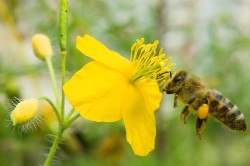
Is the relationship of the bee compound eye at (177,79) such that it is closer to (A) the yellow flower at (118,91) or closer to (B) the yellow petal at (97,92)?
(A) the yellow flower at (118,91)

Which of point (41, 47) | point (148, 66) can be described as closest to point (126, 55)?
point (41, 47)

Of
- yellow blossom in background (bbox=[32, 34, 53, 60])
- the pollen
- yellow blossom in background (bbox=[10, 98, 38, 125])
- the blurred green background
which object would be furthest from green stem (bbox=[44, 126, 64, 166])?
the blurred green background

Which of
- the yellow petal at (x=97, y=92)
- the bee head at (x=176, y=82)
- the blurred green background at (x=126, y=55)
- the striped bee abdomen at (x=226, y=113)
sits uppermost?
the yellow petal at (x=97, y=92)

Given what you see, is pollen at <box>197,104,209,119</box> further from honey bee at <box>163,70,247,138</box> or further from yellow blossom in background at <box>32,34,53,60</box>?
yellow blossom in background at <box>32,34,53,60</box>

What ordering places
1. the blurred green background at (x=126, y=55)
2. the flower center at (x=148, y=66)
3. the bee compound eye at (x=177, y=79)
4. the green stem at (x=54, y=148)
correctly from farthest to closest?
1. the blurred green background at (x=126, y=55)
2. the bee compound eye at (x=177, y=79)
3. the flower center at (x=148, y=66)
4. the green stem at (x=54, y=148)

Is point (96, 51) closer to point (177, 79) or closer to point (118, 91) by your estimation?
point (118, 91)

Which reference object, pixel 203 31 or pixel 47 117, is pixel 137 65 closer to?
pixel 47 117

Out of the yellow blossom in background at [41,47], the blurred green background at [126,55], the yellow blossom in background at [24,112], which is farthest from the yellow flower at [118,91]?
the blurred green background at [126,55]

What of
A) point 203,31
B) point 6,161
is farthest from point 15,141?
point 203,31
